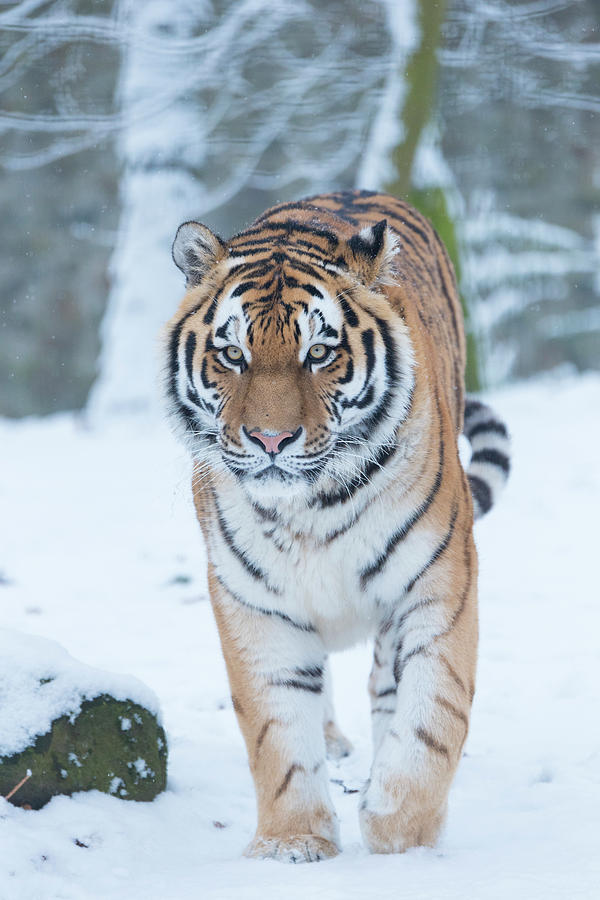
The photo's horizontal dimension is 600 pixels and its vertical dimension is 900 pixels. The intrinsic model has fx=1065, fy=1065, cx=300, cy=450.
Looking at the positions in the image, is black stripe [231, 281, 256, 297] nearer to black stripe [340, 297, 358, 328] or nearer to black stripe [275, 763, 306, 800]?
black stripe [340, 297, 358, 328]

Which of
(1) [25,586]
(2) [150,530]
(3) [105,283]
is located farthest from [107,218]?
(1) [25,586]

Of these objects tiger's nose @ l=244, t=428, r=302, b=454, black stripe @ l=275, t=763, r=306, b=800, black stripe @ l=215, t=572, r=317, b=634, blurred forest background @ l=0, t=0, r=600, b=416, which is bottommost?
black stripe @ l=275, t=763, r=306, b=800

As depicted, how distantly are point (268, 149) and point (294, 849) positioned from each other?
1034cm

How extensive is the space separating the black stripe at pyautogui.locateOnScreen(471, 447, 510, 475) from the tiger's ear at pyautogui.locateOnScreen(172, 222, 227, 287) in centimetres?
128

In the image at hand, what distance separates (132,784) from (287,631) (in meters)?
0.54

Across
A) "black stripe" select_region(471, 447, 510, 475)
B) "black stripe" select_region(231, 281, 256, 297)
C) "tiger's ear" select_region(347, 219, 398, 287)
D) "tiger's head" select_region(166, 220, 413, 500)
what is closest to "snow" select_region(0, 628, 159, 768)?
"tiger's head" select_region(166, 220, 413, 500)

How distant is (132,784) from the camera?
2496mm

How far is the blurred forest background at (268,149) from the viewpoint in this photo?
296 inches

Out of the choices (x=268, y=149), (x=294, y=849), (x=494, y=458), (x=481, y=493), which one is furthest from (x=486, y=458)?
(x=268, y=149)

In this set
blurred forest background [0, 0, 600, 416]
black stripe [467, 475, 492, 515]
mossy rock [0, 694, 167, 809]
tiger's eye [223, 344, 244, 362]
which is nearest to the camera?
tiger's eye [223, 344, 244, 362]

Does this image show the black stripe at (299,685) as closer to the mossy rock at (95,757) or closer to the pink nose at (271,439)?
the mossy rock at (95,757)

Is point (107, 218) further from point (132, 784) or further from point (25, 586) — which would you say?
point (132, 784)

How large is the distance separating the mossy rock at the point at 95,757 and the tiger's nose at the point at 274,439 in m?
0.78

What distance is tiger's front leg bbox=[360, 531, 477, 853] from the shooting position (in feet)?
7.25
